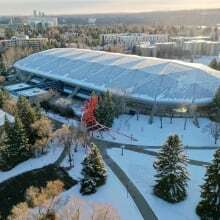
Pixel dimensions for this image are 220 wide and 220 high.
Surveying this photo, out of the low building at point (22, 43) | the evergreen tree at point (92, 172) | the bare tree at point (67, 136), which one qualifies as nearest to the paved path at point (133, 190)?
the evergreen tree at point (92, 172)

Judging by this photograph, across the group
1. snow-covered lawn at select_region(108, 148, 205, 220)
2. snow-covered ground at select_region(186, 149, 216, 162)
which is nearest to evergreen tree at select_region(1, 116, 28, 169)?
snow-covered lawn at select_region(108, 148, 205, 220)

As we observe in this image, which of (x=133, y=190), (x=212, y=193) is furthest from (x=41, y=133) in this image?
(x=212, y=193)

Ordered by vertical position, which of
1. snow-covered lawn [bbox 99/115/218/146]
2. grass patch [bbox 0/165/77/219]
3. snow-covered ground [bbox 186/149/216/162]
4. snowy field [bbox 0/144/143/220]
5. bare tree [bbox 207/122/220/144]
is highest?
bare tree [bbox 207/122/220/144]

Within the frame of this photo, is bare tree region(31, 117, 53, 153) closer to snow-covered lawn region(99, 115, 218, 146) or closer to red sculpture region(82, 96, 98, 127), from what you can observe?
red sculpture region(82, 96, 98, 127)

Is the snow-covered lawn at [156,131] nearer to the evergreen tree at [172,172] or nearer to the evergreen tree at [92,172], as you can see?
the evergreen tree at [92,172]

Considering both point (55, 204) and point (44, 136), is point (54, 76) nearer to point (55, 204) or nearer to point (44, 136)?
point (44, 136)

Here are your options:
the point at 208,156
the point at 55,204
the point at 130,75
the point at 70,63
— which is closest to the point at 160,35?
the point at 70,63
